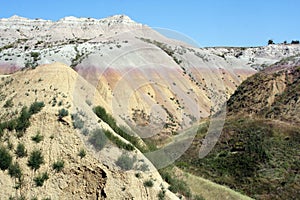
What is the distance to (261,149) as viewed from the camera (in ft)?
91.6

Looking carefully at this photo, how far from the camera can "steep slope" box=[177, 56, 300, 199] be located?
24233mm

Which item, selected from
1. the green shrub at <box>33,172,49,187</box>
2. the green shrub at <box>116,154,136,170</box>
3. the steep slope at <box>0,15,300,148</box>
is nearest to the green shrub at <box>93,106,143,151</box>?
the green shrub at <box>116,154,136,170</box>

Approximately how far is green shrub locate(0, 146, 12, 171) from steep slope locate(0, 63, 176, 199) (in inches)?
3.3

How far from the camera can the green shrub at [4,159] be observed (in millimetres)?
13422

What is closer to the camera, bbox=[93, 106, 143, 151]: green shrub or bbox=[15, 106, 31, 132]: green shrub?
bbox=[15, 106, 31, 132]: green shrub

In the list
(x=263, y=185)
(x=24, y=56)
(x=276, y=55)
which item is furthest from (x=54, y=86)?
(x=276, y=55)

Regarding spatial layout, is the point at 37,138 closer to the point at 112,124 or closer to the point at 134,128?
the point at 112,124

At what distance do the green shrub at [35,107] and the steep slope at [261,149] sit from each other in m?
12.9

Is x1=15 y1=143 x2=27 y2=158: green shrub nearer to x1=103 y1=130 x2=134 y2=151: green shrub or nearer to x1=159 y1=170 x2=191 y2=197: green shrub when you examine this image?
x1=103 y1=130 x2=134 y2=151: green shrub

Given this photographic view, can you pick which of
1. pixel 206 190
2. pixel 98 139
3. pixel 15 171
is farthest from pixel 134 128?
pixel 15 171

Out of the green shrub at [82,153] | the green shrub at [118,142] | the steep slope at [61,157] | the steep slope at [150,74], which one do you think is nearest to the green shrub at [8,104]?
the steep slope at [61,157]

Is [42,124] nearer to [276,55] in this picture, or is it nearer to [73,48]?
[73,48]

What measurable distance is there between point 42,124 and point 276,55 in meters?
95.6

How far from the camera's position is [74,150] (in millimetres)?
14453
